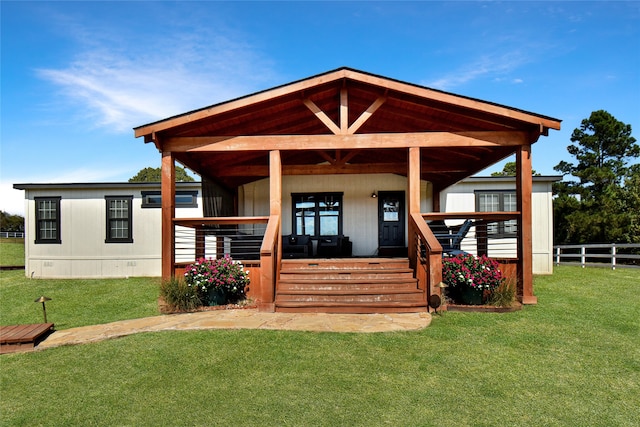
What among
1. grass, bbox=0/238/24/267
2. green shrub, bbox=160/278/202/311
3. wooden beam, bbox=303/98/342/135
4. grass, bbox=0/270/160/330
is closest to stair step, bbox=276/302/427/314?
green shrub, bbox=160/278/202/311

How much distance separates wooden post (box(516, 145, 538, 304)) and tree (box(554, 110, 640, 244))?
12.7m

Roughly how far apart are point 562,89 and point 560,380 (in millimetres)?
11960

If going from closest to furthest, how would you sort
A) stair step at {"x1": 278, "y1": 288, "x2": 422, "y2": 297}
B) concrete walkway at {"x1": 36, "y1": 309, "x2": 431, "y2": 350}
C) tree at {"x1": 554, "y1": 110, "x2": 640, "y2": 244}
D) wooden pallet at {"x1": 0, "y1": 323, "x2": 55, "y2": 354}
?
1. wooden pallet at {"x1": 0, "y1": 323, "x2": 55, "y2": 354}
2. concrete walkway at {"x1": 36, "y1": 309, "x2": 431, "y2": 350}
3. stair step at {"x1": 278, "y1": 288, "x2": 422, "y2": 297}
4. tree at {"x1": 554, "y1": 110, "x2": 640, "y2": 244}

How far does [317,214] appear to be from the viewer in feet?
38.1

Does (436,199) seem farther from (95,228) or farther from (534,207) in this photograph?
(95,228)

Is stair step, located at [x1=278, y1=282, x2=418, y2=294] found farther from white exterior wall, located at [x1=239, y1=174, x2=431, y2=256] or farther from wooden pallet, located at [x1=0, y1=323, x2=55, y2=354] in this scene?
white exterior wall, located at [x1=239, y1=174, x2=431, y2=256]

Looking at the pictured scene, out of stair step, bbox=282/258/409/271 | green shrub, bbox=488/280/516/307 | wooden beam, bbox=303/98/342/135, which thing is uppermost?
wooden beam, bbox=303/98/342/135

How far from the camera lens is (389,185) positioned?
11.7m

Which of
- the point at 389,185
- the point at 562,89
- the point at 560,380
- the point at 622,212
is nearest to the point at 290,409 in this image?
the point at 560,380

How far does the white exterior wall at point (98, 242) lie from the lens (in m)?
12.7

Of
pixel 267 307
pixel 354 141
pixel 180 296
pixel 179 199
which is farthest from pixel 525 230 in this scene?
pixel 179 199

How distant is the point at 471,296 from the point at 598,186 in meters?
19.2

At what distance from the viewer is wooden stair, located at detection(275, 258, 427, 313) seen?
6.28 m

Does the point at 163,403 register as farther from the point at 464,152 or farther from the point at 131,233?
the point at 131,233
